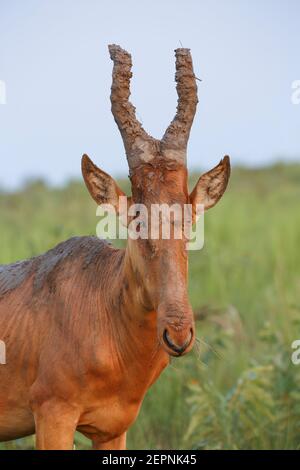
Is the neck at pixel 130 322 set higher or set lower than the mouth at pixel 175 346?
higher

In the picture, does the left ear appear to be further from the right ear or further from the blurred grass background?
the blurred grass background

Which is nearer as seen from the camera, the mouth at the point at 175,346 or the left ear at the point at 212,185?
the mouth at the point at 175,346

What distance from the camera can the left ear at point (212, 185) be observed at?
560cm

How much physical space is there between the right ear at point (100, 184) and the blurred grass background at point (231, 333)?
0.98m

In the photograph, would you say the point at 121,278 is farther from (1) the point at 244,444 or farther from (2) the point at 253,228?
(2) the point at 253,228

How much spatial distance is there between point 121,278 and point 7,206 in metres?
16.0

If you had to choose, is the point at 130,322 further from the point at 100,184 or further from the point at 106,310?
the point at 100,184

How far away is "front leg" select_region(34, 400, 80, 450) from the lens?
5668mm

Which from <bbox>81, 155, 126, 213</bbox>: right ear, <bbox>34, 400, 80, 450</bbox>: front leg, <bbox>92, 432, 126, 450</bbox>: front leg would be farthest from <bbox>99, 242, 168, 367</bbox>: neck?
<bbox>92, 432, 126, 450</bbox>: front leg

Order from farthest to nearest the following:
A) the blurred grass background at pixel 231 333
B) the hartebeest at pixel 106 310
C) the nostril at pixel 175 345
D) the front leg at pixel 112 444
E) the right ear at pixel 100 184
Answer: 1. the blurred grass background at pixel 231 333
2. the front leg at pixel 112 444
3. the right ear at pixel 100 184
4. the hartebeest at pixel 106 310
5. the nostril at pixel 175 345

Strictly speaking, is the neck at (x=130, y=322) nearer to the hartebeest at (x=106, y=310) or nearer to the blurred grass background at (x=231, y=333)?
the hartebeest at (x=106, y=310)

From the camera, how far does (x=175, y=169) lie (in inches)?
214

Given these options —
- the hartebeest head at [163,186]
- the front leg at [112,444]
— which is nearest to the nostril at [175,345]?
the hartebeest head at [163,186]

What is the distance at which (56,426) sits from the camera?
18.6 ft
